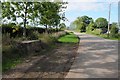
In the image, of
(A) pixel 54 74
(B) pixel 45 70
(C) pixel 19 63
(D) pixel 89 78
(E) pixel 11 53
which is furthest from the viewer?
(E) pixel 11 53

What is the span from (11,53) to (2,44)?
0.76 m

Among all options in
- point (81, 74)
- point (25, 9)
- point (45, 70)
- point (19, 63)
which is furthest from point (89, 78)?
point (25, 9)

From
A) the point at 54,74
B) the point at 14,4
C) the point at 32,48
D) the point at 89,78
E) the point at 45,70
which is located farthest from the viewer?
the point at 14,4

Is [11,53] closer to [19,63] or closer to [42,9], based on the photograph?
[19,63]

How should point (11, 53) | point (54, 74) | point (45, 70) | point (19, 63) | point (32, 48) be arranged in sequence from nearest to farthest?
point (54, 74) → point (45, 70) → point (19, 63) → point (11, 53) → point (32, 48)

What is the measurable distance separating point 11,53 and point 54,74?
15.3 feet

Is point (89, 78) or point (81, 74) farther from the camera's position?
point (81, 74)

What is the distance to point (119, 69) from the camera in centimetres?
1012

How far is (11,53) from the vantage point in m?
13.0

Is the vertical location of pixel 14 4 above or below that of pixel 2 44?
above

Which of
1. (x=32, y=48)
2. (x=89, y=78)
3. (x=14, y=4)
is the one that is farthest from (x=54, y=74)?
(x=14, y=4)

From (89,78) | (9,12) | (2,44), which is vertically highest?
(9,12)

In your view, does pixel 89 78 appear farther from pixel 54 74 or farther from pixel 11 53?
pixel 11 53

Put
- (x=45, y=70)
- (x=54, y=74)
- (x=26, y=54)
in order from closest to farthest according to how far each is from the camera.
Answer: (x=54, y=74) < (x=45, y=70) < (x=26, y=54)
